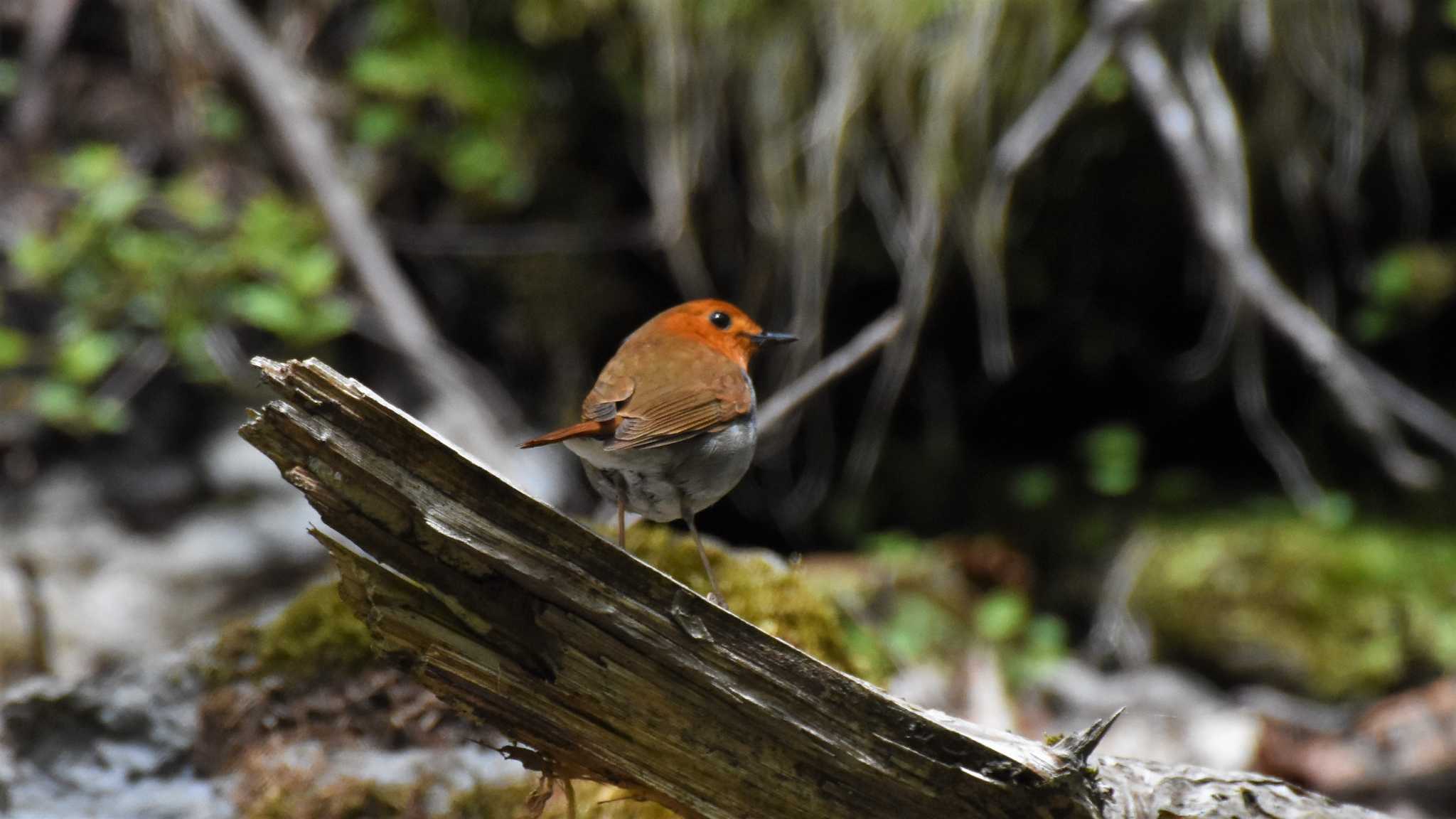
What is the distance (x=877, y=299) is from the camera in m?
5.34

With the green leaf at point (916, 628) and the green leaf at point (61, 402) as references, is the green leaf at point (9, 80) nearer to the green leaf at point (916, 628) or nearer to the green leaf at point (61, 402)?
the green leaf at point (61, 402)

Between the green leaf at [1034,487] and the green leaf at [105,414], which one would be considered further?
the green leaf at [1034,487]

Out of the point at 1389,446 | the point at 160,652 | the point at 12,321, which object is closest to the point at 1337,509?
the point at 1389,446

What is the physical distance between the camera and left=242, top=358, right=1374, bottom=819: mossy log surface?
70.7 inches

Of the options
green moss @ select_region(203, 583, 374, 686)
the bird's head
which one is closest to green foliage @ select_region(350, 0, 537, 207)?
the bird's head

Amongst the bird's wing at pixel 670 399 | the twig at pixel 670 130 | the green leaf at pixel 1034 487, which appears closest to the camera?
the bird's wing at pixel 670 399

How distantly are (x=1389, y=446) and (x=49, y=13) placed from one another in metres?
5.53

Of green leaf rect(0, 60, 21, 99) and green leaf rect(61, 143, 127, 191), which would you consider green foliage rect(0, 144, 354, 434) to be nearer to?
green leaf rect(61, 143, 127, 191)

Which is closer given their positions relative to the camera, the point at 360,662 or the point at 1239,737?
→ the point at 360,662

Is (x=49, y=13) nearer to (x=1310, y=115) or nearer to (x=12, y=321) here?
(x=12, y=321)

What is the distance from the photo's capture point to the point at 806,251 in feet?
14.9

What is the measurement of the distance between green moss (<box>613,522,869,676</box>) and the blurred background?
3.69ft

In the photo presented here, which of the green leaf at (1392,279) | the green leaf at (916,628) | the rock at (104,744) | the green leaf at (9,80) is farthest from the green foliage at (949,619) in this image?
the green leaf at (9,80)

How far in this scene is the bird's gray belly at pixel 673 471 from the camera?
2330 millimetres
